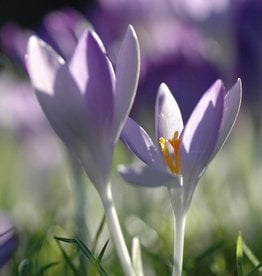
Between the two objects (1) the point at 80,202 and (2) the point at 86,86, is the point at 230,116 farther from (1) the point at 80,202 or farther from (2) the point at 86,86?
(1) the point at 80,202

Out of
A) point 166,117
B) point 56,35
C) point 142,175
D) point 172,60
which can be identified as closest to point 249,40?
point 172,60

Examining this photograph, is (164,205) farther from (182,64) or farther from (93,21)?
(93,21)

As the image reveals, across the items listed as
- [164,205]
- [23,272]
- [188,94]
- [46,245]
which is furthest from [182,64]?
[23,272]

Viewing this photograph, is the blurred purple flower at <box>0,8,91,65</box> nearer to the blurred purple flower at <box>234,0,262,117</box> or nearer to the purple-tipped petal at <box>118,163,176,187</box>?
the blurred purple flower at <box>234,0,262,117</box>

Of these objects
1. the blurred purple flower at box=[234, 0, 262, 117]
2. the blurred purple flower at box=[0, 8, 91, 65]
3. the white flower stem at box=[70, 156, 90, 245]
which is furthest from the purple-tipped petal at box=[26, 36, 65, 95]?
the blurred purple flower at box=[234, 0, 262, 117]

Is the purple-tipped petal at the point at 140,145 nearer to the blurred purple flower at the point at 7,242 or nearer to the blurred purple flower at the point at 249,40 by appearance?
the blurred purple flower at the point at 7,242

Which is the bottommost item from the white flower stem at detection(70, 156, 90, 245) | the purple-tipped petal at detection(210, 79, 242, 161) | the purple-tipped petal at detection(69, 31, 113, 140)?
the white flower stem at detection(70, 156, 90, 245)
